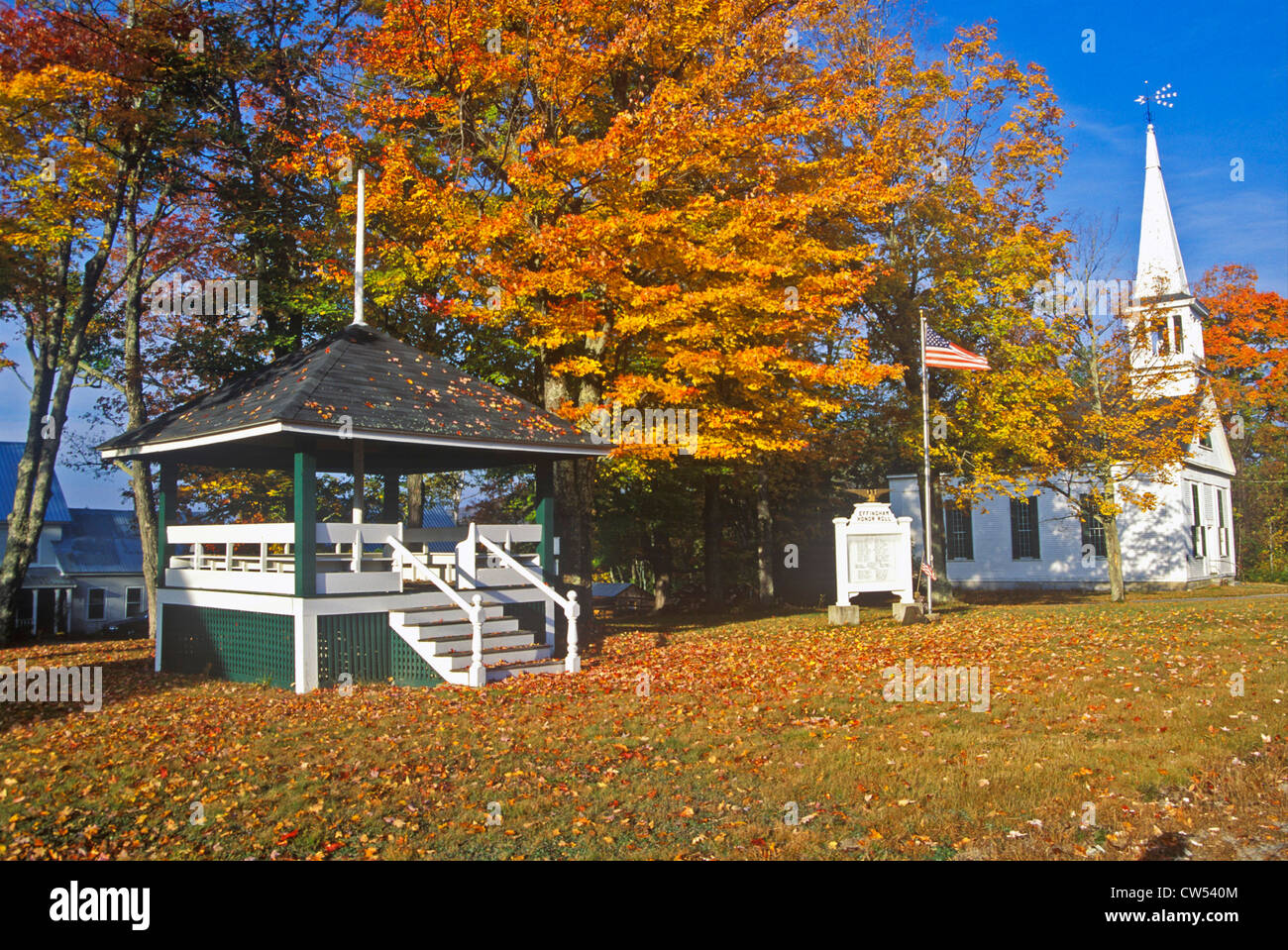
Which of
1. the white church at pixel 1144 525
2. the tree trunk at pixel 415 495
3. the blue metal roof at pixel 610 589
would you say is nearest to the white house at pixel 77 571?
the tree trunk at pixel 415 495

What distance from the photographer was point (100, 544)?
34281mm

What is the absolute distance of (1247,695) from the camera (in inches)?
425

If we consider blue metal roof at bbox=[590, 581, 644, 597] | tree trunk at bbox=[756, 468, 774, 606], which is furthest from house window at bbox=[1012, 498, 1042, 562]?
blue metal roof at bbox=[590, 581, 644, 597]

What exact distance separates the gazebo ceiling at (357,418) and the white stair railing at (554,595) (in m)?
1.53

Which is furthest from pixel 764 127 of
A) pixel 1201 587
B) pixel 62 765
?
pixel 1201 587

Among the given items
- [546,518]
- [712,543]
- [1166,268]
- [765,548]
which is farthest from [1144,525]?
[546,518]

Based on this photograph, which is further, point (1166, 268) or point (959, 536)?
point (1166, 268)

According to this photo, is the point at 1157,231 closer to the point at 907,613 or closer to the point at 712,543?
the point at 712,543

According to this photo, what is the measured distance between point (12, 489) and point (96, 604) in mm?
6498

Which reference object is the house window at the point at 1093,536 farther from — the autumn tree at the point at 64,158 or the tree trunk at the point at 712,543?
the autumn tree at the point at 64,158

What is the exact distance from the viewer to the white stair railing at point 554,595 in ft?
45.0

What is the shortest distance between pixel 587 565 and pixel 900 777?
1212cm

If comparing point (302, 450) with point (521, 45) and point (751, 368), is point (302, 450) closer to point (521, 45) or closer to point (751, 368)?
point (751, 368)

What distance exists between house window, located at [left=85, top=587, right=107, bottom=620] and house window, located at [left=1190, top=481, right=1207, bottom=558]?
3655 cm
